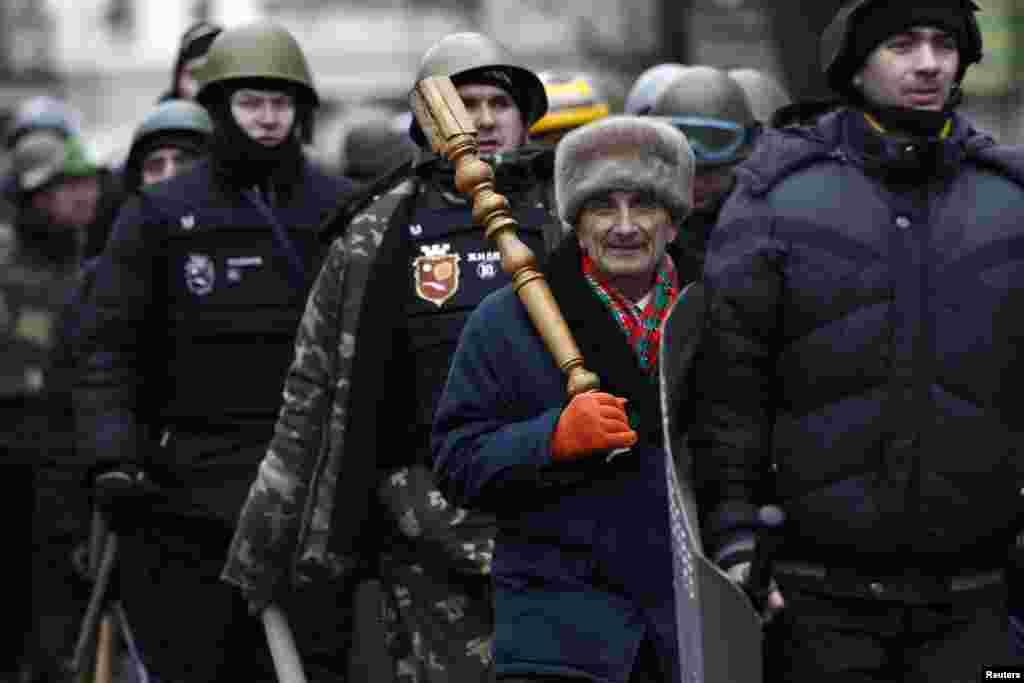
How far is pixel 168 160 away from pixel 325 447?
301cm

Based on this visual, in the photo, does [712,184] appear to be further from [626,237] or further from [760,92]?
[626,237]

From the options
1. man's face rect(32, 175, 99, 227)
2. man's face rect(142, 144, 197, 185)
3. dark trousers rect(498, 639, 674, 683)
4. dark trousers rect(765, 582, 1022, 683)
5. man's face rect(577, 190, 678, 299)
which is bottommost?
man's face rect(32, 175, 99, 227)

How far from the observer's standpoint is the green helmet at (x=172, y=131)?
9.66m

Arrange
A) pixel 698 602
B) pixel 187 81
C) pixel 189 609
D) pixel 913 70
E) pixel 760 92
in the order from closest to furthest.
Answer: pixel 698 602, pixel 913 70, pixel 189 609, pixel 760 92, pixel 187 81

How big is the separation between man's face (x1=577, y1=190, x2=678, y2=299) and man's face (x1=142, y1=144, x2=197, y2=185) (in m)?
3.84

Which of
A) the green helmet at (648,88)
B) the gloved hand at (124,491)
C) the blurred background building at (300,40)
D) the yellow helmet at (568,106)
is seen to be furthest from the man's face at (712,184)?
the blurred background building at (300,40)

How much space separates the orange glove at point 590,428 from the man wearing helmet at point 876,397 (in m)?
0.49

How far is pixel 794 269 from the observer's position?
6.14m

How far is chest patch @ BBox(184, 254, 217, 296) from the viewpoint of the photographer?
27.2 feet

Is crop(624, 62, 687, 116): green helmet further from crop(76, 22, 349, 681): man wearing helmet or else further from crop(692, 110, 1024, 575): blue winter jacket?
crop(692, 110, 1024, 575): blue winter jacket

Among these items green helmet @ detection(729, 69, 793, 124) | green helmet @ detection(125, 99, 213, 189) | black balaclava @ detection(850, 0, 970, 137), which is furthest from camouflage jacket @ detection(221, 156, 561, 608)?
green helmet @ detection(125, 99, 213, 189)

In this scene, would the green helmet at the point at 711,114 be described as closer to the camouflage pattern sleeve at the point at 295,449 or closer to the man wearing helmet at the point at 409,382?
the man wearing helmet at the point at 409,382

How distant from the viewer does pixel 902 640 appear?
608 centimetres

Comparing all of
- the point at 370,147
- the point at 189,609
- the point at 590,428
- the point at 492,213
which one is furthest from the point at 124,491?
the point at 370,147
